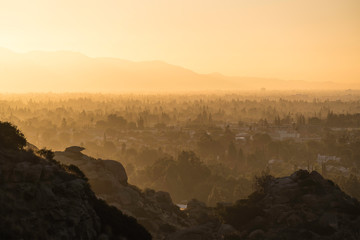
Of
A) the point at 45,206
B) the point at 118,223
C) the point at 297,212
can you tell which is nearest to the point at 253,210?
the point at 297,212

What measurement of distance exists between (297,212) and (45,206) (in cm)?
3898

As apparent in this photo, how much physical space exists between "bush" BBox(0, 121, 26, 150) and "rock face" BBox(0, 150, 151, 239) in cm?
232

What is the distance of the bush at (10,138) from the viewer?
34281mm

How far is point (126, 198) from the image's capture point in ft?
213

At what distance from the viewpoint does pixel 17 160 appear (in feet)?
102

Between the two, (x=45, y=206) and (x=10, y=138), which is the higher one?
(x=10, y=138)

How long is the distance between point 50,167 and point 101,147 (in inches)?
5883

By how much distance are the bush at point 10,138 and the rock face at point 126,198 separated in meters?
25.9

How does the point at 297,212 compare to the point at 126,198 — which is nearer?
the point at 297,212

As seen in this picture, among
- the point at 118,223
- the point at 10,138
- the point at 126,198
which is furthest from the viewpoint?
the point at 126,198

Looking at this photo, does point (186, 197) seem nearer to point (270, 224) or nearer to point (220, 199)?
point (220, 199)

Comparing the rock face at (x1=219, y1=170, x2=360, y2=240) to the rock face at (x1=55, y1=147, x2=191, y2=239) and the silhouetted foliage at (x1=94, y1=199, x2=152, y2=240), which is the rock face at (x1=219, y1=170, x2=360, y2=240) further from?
the silhouetted foliage at (x1=94, y1=199, x2=152, y2=240)

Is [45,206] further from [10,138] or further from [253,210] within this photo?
[253,210]

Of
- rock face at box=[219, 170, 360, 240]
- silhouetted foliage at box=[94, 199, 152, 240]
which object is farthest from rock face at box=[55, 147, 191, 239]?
silhouetted foliage at box=[94, 199, 152, 240]
